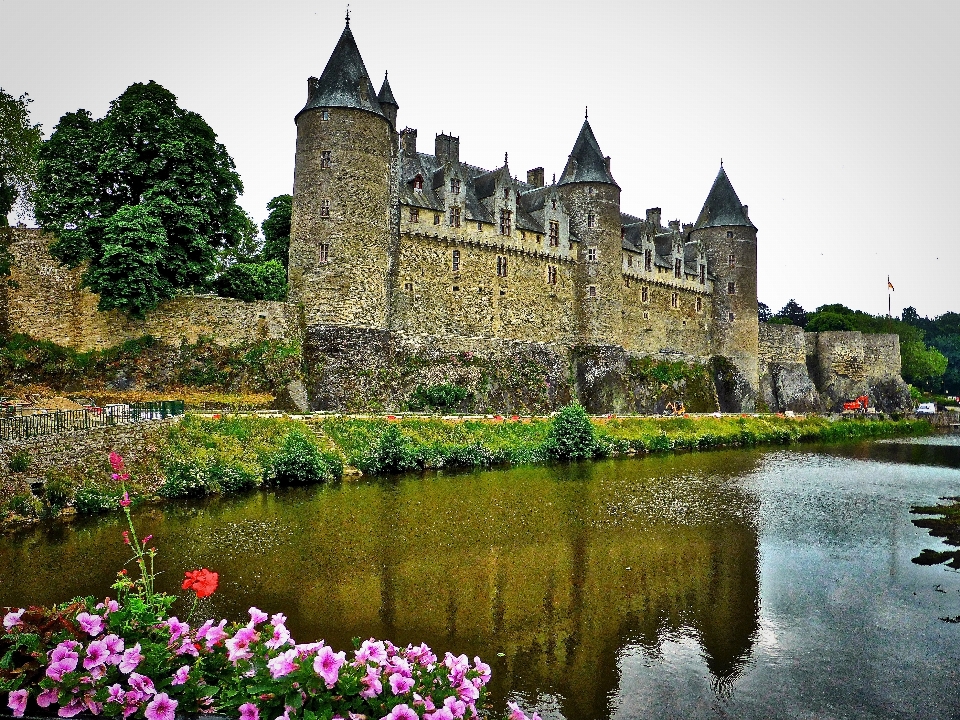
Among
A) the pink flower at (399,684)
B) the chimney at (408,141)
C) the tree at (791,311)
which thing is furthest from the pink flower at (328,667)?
the tree at (791,311)

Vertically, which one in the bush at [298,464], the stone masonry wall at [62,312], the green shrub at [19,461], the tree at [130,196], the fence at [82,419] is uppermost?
the tree at [130,196]

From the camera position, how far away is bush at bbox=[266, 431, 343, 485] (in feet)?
72.0

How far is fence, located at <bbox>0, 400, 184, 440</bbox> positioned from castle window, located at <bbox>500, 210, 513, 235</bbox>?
23569mm

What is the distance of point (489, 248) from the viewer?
135 feet

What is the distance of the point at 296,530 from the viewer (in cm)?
1555

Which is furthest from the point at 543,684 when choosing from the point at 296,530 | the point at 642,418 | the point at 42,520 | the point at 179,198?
the point at 642,418

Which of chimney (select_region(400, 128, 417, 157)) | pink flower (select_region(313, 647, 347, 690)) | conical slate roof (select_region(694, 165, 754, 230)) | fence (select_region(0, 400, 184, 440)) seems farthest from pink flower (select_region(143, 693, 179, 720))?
conical slate roof (select_region(694, 165, 754, 230))

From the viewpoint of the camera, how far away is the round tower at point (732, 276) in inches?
2138

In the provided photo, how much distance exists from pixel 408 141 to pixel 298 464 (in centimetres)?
2375

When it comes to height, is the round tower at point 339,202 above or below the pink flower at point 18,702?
above

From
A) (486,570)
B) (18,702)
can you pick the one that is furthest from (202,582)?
(486,570)

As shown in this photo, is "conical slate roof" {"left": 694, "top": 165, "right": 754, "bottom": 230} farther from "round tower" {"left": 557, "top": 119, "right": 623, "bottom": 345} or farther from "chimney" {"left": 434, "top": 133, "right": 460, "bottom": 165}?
"chimney" {"left": 434, "top": 133, "right": 460, "bottom": 165}

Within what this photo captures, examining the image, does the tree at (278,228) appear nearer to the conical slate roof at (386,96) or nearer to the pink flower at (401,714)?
the conical slate roof at (386,96)

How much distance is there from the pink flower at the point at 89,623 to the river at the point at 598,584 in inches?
178
